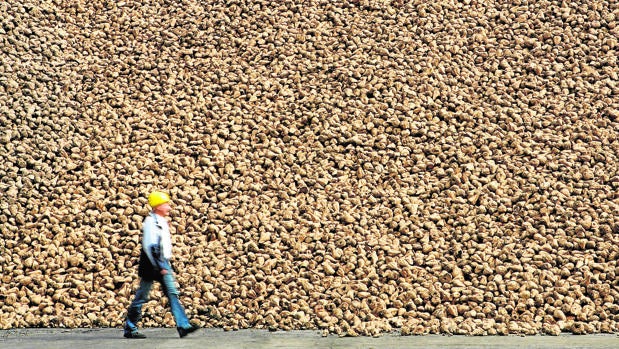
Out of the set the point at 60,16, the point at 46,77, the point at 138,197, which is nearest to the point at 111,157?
the point at 138,197

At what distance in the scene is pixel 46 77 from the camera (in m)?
11.1

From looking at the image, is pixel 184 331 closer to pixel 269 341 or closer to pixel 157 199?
pixel 269 341

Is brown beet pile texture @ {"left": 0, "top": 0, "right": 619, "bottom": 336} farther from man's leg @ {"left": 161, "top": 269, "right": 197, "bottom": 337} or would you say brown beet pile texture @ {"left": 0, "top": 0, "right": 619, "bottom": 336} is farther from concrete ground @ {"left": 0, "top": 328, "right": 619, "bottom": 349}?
man's leg @ {"left": 161, "top": 269, "right": 197, "bottom": 337}

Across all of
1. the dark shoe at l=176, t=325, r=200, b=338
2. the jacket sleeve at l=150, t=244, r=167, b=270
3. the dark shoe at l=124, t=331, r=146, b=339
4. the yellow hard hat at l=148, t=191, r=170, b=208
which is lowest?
the dark shoe at l=124, t=331, r=146, b=339

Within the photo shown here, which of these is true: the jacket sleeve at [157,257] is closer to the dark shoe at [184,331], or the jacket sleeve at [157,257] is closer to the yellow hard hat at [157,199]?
the yellow hard hat at [157,199]

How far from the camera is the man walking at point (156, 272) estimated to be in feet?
23.0

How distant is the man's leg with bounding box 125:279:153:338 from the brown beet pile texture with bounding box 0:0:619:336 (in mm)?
390

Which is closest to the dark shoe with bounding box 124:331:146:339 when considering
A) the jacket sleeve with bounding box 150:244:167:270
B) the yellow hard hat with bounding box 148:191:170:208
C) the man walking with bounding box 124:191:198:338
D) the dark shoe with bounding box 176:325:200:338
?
the man walking with bounding box 124:191:198:338

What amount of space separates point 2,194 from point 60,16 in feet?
13.2

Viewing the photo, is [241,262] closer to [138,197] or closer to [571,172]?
[138,197]

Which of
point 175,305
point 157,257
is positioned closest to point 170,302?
point 175,305

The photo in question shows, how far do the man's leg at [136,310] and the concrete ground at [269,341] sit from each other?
0.08 metres

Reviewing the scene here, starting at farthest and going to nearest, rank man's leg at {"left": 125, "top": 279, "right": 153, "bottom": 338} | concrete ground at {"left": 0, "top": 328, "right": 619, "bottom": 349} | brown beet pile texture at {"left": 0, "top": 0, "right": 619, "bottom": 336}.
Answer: brown beet pile texture at {"left": 0, "top": 0, "right": 619, "bottom": 336}
man's leg at {"left": 125, "top": 279, "right": 153, "bottom": 338}
concrete ground at {"left": 0, "top": 328, "right": 619, "bottom": 349}

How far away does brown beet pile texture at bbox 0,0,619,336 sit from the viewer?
7.75 metres
